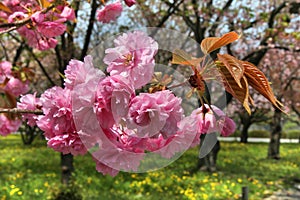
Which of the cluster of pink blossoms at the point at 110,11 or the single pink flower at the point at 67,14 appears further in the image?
the cluster of pink blossoms at the point at 110,11

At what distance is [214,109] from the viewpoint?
0.97m

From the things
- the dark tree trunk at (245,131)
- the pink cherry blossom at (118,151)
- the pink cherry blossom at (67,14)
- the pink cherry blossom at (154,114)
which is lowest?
the dark tree trunk at (245,131)

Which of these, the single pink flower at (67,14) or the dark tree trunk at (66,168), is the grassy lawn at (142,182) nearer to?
the dark tree trunk at (66,168)

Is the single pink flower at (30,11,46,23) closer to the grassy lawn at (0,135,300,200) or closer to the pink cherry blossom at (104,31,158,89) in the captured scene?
the pink cherry blossom at (104,31,158,89)

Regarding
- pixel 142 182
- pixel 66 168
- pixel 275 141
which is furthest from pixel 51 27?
pixel 275 141

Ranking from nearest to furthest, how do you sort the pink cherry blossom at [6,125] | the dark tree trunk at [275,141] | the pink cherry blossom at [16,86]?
the pink cherry blossom at [6,125]
the pink cherry blossom at [16,86]
the dark tree trunk at [275,141]

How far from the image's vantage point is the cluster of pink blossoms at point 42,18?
→ 1.54 metres

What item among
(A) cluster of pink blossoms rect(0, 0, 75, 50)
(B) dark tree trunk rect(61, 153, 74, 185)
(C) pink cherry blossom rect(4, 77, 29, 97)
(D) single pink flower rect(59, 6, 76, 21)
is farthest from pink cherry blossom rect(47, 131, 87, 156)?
(B) dark tree trunk rect(61, 153, 74, 185)

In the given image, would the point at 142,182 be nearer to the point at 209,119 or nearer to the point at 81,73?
the point at 209,119

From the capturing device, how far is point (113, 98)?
0.73m

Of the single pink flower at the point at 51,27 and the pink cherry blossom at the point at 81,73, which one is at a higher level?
the single pink flower at the point at 51,27

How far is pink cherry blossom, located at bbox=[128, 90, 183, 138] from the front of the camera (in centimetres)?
72

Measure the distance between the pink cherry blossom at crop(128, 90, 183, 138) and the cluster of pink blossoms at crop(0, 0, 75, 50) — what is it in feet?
2.85

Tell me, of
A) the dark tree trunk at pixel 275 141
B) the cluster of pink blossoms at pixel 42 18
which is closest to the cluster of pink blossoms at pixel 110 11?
the cluster of pink blossoms at pixel 42 18
